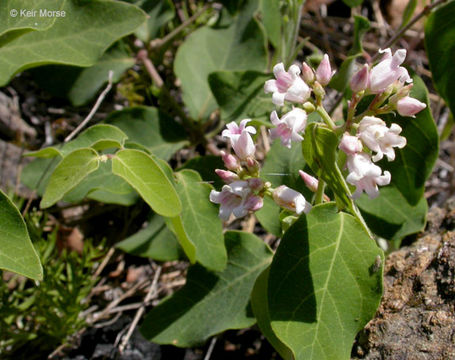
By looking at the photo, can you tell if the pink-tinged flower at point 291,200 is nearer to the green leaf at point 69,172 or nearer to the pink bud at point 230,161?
the pink bud at point 230,161

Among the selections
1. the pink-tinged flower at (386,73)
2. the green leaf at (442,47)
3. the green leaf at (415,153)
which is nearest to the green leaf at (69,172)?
the pink-tinged flower at (386,73)

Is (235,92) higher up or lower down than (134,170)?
lower down

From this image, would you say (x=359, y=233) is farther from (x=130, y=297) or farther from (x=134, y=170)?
(x=130, y=297)

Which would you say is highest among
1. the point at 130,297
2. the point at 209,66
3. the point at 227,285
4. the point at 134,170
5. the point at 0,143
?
the point at 134,170

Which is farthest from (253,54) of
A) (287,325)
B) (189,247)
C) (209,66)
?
(287,325)

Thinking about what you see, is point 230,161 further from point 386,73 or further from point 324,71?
point 386,73
